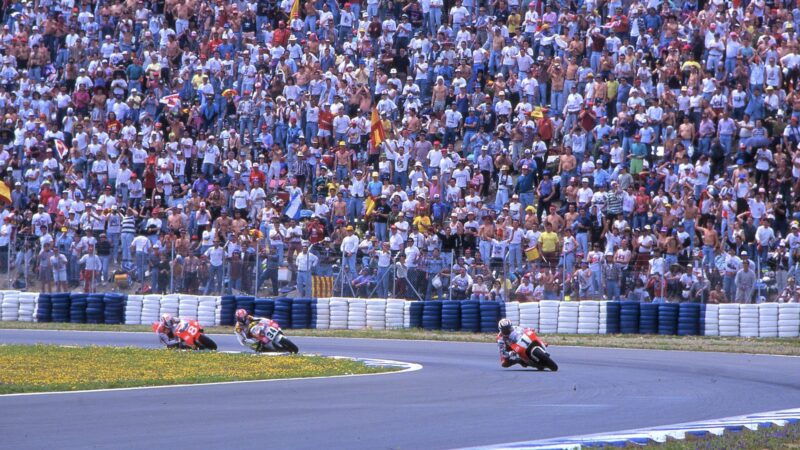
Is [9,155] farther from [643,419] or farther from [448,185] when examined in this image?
[643,419]

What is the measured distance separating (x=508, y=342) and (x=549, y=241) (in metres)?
9.07

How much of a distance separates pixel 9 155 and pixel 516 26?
14.1m

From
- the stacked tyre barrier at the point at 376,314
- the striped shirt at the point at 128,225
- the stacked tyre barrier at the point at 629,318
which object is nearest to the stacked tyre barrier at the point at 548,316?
the stacked tyre barrier at the point at 629,318

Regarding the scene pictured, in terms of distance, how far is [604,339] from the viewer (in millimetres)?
25344

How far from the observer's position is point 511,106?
31.2 meters

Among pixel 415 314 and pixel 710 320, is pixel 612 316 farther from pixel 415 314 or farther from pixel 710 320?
pixel 415 314

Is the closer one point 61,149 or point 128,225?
point 128,225

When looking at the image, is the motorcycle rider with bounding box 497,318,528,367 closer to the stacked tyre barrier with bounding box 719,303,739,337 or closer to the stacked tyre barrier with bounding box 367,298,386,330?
the stacked tyre barrier with bounding box 719,303,739,337

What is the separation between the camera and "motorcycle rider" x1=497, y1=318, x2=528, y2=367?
60.2 feet

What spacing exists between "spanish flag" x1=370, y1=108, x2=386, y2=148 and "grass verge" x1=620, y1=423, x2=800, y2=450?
20.7 meters

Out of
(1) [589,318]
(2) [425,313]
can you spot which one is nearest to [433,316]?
(2) [425,313]

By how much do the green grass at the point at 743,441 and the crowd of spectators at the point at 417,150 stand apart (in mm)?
13758

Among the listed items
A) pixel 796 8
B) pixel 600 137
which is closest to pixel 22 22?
pixel 600 137

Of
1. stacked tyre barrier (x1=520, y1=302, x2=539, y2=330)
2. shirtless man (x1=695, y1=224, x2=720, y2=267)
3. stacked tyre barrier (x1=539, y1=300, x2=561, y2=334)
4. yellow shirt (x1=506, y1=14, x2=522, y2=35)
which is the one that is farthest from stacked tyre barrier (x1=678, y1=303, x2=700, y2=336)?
yellow shirt (x1=506, y1=14, x2=522, y2=35)
